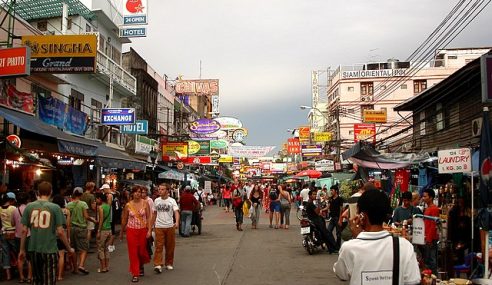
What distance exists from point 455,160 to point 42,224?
262 inches

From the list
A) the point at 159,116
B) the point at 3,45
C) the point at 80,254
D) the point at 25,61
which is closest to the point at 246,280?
the point at 80,254

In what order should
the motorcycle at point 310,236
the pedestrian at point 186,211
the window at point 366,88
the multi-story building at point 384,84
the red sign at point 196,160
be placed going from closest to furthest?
A: the motorcycle at point 310,236, the pedestrian at point 186,211, the red sign at point 196,160, the multi-story building at point 384,84, the window at point 366,88

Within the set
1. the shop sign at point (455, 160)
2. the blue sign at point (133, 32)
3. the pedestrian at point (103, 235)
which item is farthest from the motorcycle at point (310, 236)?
the blue sign at point (133, 32)

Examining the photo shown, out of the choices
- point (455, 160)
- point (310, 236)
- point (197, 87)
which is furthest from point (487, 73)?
point (197, 87)

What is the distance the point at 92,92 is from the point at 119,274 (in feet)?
53.0

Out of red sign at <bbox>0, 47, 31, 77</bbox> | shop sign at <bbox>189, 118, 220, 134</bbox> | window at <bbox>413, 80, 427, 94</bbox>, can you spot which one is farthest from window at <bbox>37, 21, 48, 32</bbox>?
window at <bbox>413, 80, 427, 94</bbox>

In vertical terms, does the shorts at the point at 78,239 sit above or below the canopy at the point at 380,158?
below

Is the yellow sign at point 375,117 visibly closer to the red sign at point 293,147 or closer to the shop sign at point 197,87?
the red sign at point 293,147

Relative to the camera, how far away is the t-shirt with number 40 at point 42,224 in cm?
698

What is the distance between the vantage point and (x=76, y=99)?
23047 millimetres

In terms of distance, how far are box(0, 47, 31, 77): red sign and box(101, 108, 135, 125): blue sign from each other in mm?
9043

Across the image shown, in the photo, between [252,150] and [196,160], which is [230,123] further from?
[196,160]

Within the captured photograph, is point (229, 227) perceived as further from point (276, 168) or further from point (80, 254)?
point (276, 168)

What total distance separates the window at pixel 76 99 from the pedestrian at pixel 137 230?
13.5 meters
